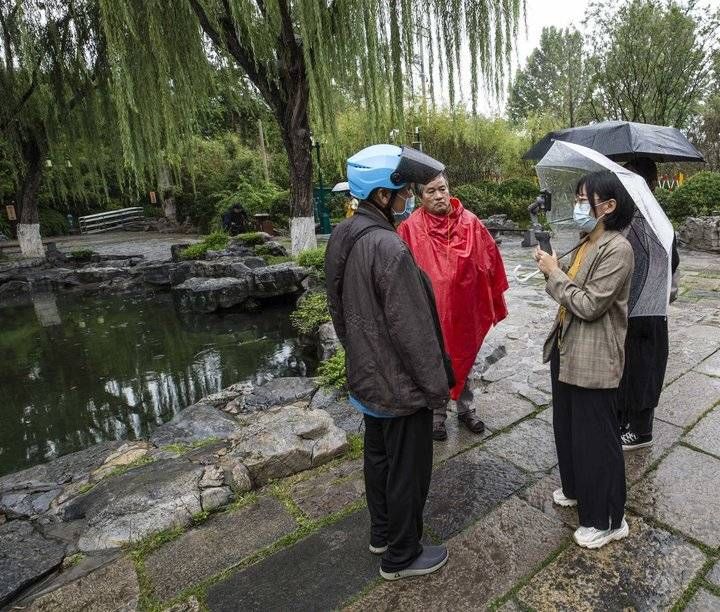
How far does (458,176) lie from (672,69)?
825cm

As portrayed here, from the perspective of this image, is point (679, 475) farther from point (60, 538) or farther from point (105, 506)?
point (60, 538)

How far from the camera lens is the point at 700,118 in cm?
2247

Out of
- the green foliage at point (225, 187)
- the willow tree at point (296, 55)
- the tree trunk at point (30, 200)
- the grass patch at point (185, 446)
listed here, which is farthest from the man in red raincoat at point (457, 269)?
the green foliage at point (225, 187)

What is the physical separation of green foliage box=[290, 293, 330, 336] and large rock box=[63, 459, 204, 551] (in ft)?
11.5

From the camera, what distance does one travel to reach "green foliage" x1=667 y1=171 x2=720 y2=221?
9562 millimetres

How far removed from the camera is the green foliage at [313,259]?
7.89 meters

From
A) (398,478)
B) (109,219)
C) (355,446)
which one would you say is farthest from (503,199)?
(109,219)

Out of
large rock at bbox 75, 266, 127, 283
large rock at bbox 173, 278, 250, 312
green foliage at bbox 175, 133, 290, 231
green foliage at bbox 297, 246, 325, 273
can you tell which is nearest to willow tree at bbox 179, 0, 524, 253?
green foliage at bbox 297, 246, 325, 273

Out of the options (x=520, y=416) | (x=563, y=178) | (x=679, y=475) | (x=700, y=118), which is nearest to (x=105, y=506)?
(x=520, y=416)

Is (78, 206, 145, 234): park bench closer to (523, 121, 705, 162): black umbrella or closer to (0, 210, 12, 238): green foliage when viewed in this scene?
(0, 210, 12, 238): green foliage

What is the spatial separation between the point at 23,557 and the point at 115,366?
4537 millimetres

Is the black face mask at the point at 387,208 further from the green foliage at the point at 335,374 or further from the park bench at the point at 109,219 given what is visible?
the park bench at the point at 109,219

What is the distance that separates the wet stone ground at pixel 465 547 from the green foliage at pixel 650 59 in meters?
15.1

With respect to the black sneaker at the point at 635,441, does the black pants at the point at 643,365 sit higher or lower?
higher
